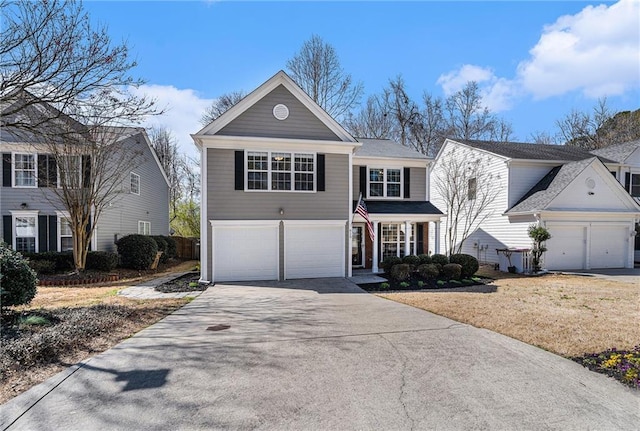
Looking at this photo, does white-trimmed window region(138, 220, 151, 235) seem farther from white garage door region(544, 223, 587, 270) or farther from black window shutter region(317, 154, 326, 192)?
white garage door region(544, 223, 587, 270)

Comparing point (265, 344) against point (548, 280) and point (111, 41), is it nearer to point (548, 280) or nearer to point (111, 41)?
point (111, 41)

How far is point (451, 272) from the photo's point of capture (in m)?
13.0

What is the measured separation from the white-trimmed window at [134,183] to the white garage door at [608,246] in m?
23.9

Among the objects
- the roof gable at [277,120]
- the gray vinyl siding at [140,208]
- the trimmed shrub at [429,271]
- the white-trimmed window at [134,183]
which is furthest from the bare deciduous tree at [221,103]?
the trimmed shrub at [429,271]

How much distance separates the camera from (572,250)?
53.5 ft

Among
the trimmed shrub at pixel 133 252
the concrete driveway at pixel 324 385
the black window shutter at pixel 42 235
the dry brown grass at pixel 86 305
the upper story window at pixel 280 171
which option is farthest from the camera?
the trimmed shrub at pixel 133 252

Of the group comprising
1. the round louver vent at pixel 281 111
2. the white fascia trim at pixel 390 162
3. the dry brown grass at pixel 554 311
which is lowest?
the dry brown grass at pixel 554 311

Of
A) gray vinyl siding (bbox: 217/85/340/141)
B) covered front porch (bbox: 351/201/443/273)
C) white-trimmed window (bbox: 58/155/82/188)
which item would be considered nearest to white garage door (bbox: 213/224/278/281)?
gray vinyl siding (bbox: 217/85/340/141)

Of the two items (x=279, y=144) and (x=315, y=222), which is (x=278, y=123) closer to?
(x=279, y=144)

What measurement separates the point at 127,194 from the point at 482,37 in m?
17.6

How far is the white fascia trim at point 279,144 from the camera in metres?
12.3

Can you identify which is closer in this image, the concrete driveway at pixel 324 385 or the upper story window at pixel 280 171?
the concrete driveway at pixel 324 385

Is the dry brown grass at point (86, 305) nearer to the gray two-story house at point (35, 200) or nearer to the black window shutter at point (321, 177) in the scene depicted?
the gray two-story house at point (35, 200)

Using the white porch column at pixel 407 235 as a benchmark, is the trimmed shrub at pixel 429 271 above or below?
below
